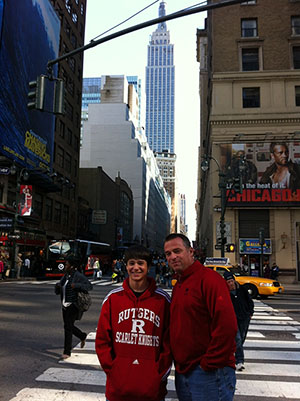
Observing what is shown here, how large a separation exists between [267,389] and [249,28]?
3802cm

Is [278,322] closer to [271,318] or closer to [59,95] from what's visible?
[271,318]

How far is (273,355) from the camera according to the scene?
7.52 m

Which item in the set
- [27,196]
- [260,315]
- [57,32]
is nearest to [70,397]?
[260,315]

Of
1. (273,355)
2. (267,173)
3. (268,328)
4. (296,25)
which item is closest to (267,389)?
(273,355)

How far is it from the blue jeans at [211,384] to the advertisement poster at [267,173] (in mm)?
30156

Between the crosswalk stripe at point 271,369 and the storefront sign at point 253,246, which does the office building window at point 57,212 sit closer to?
the storefront sign at point 253,246

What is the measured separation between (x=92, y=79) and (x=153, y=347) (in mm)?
185764

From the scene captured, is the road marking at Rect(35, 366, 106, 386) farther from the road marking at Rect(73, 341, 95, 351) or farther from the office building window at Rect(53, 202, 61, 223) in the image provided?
the office building window at Rect(53, 202, 61, 223)

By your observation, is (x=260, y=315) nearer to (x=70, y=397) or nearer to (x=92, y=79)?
(x=70, y=397)

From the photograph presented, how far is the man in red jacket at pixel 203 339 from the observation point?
9.01 feet

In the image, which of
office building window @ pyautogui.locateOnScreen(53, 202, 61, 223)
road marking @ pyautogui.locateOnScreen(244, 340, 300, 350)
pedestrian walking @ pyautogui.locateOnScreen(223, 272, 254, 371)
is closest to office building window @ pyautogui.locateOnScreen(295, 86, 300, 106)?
office building window @ pyautogui.locateOnScreen(53, 202, 61, 223)

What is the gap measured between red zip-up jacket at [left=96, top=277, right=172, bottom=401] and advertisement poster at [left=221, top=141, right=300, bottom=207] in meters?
30.0

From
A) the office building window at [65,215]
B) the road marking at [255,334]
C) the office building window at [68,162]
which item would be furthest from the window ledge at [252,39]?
the road marking at [255,334]

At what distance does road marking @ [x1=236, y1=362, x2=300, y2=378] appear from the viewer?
20.6ft
